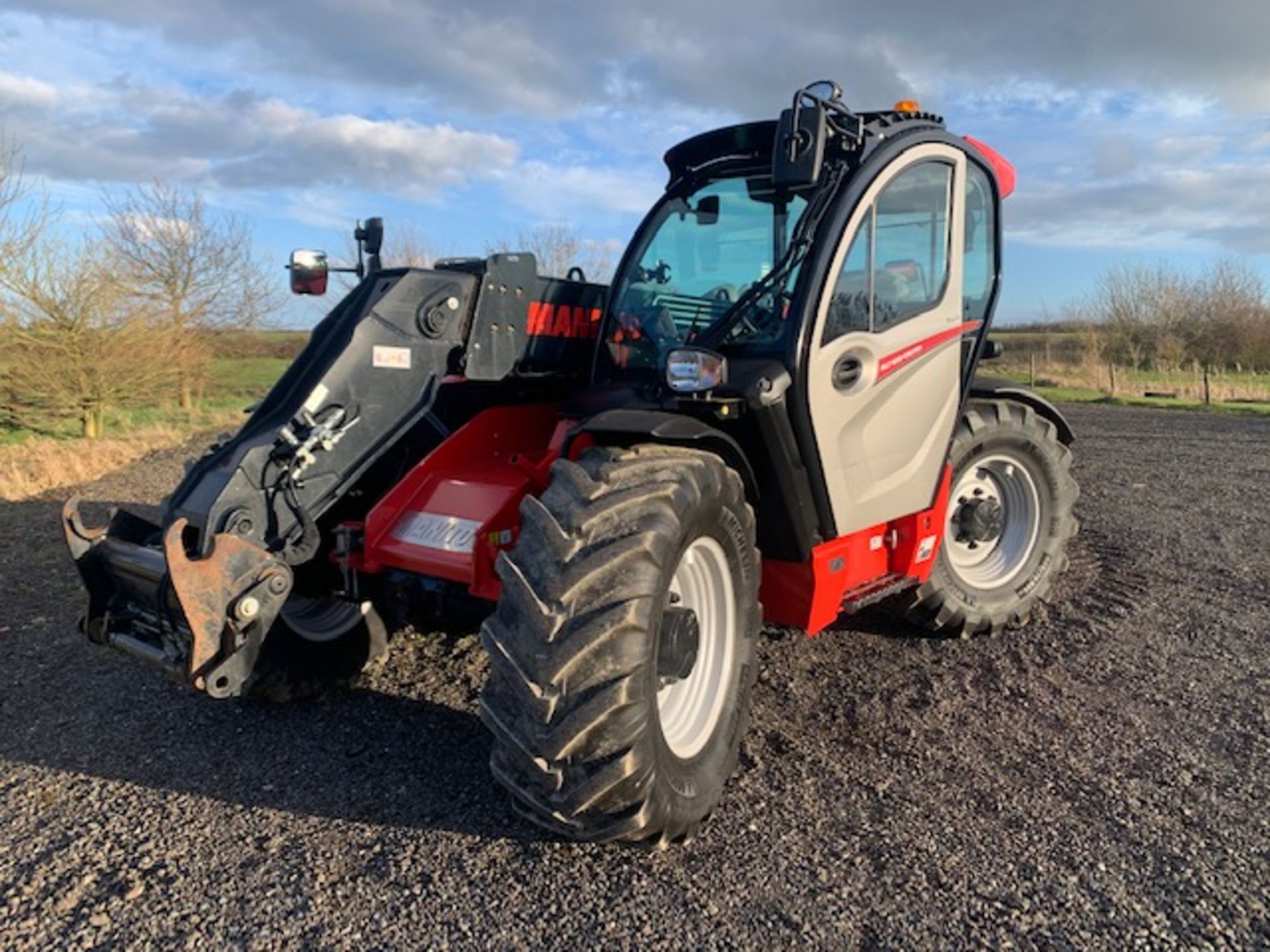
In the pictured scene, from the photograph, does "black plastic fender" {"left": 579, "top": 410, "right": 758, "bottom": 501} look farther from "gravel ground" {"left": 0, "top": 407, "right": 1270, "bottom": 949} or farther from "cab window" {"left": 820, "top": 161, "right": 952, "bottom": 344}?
"gravel ground" {"left": 0, "top": 407, "right": 1270, "bottom": 949}

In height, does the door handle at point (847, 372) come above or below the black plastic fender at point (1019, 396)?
above

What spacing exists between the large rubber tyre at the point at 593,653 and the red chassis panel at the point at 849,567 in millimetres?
991

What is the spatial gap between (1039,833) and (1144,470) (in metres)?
9.61

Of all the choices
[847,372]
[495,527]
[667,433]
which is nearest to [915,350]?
[847,372]

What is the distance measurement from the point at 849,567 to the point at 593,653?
6.01 ft

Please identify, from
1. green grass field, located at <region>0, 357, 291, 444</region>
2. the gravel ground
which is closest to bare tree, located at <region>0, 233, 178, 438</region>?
green grass field, located at <region>0, 357, 291, 444</region>

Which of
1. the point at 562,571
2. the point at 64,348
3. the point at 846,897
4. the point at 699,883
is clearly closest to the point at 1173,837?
the point at 846,897

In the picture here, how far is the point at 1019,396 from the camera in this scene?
5.34m

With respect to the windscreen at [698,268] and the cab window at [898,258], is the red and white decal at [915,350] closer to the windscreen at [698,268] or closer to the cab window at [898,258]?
the cab window at [898,258]

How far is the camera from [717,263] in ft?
13.4

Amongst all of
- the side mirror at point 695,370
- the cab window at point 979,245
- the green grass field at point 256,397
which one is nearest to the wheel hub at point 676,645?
the side mirror at point 695,370

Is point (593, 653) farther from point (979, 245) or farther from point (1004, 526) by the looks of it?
point (1004, 526)

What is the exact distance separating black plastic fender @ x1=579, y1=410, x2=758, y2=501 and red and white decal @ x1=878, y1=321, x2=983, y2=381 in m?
0.80

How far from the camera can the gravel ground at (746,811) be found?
2654mm
